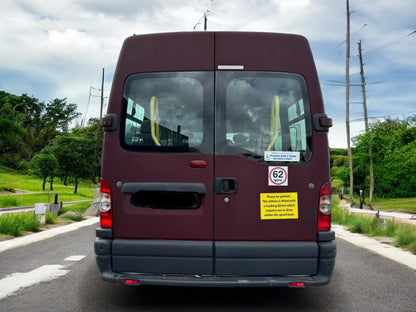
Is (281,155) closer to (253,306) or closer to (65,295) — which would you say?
(253,306)

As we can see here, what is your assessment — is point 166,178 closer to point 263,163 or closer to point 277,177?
point 263,163

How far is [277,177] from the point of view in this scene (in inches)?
189

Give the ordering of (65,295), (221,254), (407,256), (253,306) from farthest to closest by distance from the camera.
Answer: (407,256), (65,295), (253,306), (221,254)

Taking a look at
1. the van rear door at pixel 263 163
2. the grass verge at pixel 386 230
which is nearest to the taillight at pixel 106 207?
the van rear door at pixel 263 163

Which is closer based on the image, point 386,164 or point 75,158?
point 386,164

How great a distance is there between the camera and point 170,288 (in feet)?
20.7

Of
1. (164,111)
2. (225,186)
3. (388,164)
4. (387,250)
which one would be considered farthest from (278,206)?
(388,164)

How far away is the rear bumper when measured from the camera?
467cm

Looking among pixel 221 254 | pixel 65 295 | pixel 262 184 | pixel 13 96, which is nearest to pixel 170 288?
pixel 65 295

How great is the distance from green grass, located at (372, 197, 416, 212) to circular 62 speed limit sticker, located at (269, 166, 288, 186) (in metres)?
Result: 50.3

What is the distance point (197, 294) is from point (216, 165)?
6.36ft

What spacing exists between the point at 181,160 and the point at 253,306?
1799 mm

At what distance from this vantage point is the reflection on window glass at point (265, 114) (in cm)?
484

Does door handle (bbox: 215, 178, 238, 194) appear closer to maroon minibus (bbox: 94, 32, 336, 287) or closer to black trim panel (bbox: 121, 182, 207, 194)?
maroon minibus (bbox: 94, 32, 336, 287)
